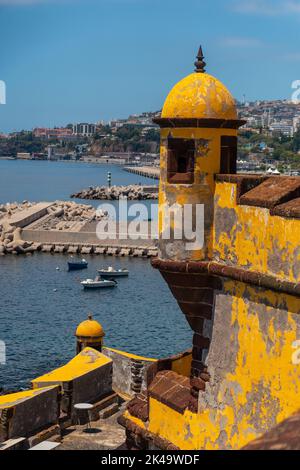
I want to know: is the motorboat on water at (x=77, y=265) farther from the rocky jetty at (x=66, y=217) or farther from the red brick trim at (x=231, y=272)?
the red brick trim at (x=231, y=272)

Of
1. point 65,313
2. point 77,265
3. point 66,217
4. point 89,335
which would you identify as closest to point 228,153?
point 89,335

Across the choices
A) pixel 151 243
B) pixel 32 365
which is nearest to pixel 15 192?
pixel 151 243

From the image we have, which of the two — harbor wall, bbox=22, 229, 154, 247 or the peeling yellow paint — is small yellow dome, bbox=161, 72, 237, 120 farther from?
harbor wall, bbox=22, 229, 154, 247

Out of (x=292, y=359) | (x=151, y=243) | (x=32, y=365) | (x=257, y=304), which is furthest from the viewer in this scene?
(x=151, y=243)

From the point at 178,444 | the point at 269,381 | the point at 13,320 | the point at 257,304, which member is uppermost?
the point at 257,304

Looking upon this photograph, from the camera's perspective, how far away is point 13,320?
153 feet

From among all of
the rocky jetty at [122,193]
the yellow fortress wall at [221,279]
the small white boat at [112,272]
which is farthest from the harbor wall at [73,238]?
the yellow fortress wall at [221,279]

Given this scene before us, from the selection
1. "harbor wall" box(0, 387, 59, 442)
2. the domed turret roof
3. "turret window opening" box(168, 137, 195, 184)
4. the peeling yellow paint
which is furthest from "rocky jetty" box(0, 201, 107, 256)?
the peeling yellow paint

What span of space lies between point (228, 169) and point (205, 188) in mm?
468

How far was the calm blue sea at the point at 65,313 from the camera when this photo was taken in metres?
38.3

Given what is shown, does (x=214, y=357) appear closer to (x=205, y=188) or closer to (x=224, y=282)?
(x=224, y=282)

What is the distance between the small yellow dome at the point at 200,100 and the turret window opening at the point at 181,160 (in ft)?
1.22

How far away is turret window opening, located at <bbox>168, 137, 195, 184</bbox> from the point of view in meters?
11.5

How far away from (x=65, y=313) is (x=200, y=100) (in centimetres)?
3863
